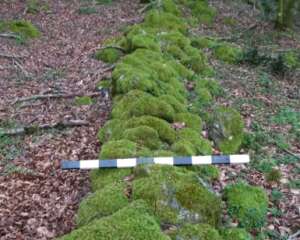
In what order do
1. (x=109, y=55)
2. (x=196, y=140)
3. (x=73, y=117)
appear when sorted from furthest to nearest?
(x=109, y=55)
(x=73, y=117)
(x=196, y=140)

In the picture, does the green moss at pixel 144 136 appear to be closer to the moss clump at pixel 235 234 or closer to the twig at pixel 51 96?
the moss clump at pixel 235 234

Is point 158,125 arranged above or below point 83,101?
above

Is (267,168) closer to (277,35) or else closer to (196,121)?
(196,121)

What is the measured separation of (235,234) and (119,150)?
199cm

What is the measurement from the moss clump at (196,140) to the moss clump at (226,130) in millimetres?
552

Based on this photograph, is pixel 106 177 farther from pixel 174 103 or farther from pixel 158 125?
pixel 174 103

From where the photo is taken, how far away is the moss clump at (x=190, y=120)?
7984 mm

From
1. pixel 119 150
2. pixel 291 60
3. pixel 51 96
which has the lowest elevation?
pixel 291 60

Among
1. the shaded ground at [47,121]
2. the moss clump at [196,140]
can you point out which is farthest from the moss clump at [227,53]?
the moss clump at [196,140]

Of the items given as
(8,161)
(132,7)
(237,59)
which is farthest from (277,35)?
(8,161)

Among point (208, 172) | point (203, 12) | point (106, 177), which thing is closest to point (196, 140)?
point (208, 172)

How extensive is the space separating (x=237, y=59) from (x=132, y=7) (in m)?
7.40

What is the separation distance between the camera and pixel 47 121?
8.32m

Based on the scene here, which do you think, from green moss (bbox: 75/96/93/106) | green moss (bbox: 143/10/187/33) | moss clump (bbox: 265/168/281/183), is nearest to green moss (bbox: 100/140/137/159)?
moss clump (bbox: 265/168/281/183)
